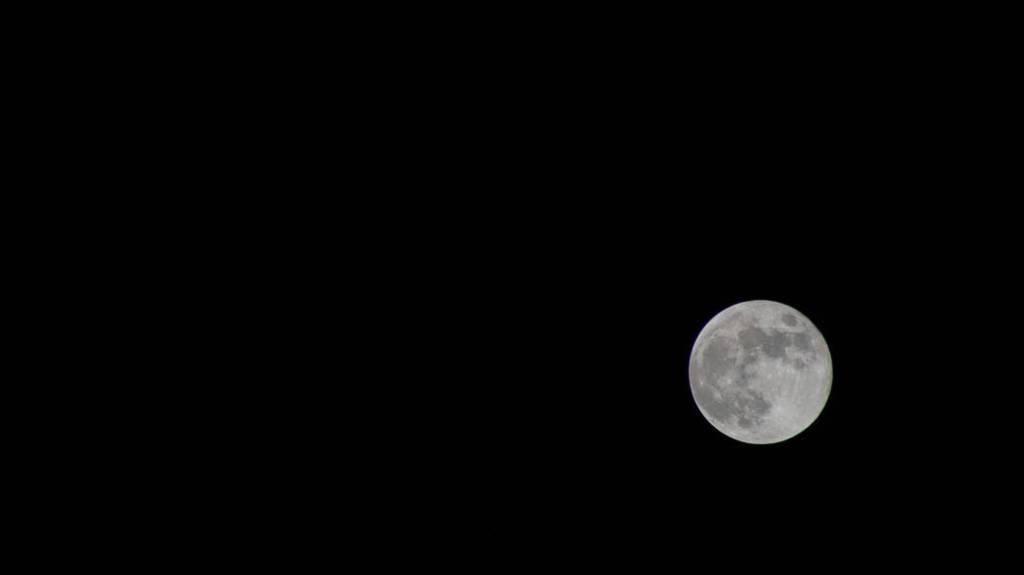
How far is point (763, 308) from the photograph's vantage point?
6.15m

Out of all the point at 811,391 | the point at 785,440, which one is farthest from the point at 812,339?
the point at 785,440

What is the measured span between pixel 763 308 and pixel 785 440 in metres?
1.04

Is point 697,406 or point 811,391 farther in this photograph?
point 697,406

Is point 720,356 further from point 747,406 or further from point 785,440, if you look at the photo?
point 785,440

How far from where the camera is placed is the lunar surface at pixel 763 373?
582 cm

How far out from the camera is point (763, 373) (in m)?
5.80

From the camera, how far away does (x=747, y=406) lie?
589 centimetres

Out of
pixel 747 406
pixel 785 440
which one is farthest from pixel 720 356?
pixel 785 440

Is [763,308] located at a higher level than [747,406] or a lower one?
higher

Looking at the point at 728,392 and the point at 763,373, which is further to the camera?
the point at 728,392

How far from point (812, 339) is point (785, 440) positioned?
0.82 meters

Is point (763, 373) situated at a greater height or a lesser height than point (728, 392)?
greater

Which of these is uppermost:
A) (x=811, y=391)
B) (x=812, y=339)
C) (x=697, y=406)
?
(x=812, y=339)

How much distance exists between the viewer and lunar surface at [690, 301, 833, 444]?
582cm
